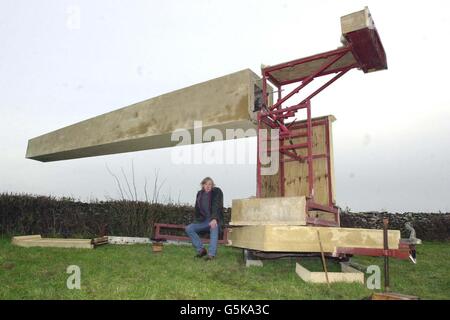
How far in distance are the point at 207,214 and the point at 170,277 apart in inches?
82.8

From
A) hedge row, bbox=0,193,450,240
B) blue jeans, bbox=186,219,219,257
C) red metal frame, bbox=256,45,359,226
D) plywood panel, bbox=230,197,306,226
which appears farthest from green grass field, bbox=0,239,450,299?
hedge row, bbox=0,193,450,240

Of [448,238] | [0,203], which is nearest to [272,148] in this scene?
[0,203]

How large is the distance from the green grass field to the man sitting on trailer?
304 millimetres

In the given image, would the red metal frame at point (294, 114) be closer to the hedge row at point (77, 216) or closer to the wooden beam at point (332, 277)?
the wooden beam at point (332, 277)

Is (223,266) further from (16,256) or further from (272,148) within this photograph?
(16,256)

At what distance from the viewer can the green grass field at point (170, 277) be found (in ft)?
11.6

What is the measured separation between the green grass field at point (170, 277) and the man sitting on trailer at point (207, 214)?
30 centimetres

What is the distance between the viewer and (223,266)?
5.15 meters

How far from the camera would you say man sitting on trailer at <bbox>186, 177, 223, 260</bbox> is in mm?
5888

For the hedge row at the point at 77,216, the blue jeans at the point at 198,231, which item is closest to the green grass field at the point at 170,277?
the blue jeans at the point at 198,231

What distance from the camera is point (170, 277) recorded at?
424cm

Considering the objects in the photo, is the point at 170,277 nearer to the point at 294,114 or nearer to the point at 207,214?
the point at 207,214
